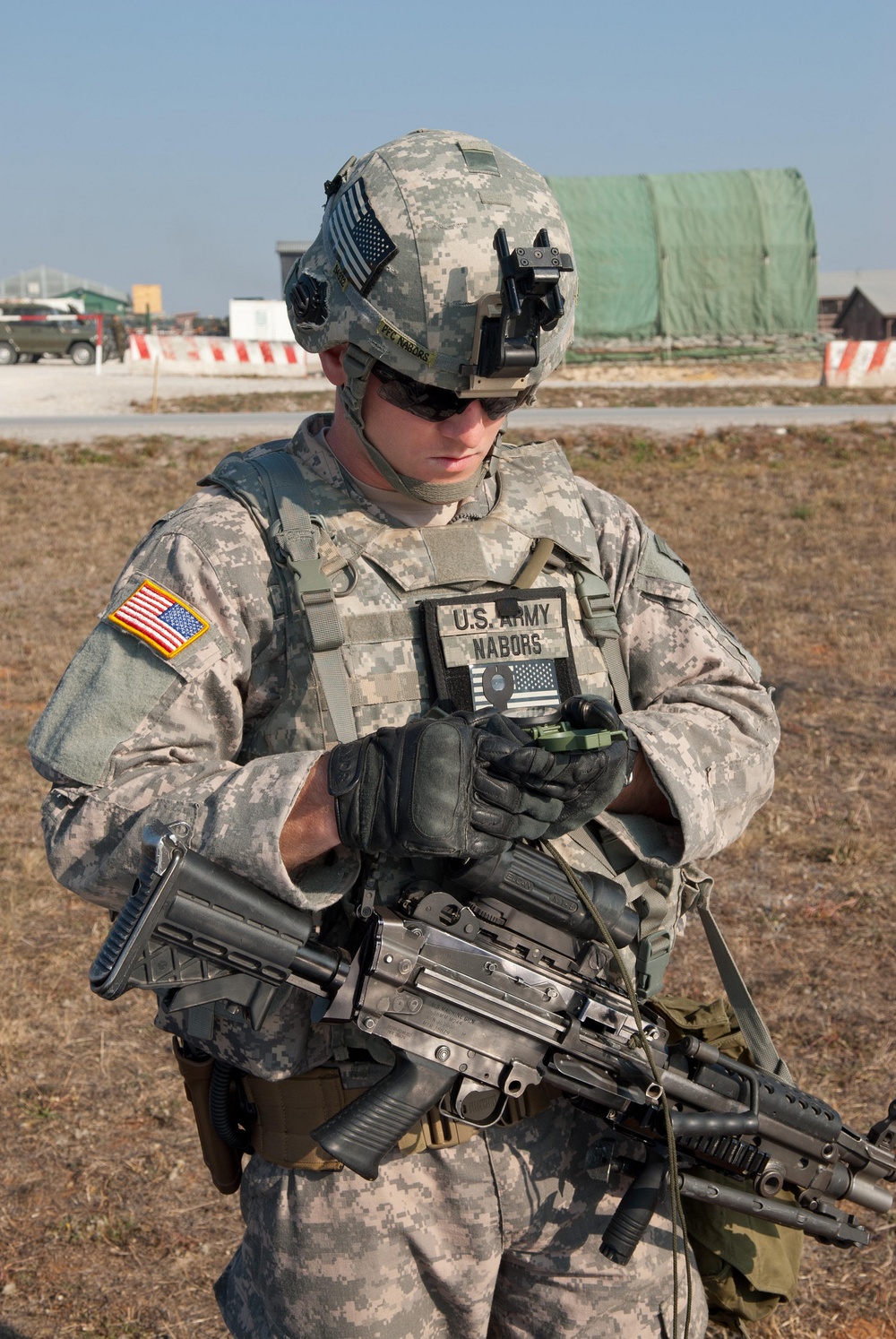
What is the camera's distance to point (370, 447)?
6.93ft

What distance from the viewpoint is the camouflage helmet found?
6.45 ft

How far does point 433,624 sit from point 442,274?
21.6 inches

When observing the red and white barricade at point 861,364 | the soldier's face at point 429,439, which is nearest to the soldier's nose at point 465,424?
the soldier's face at point 429,439

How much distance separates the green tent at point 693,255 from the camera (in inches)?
1153

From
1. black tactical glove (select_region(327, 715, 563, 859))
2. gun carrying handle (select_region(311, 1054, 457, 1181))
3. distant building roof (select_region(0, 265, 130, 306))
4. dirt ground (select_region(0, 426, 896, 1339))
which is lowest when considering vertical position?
distant building roof (select_region(0, 265, 130, 306))

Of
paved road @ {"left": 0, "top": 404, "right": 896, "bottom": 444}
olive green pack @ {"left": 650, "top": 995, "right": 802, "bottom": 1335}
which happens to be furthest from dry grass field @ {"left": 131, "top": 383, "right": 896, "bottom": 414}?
olive green pack @ {"left": 650, "top": 995, "right": 802, "bottom": 1335}

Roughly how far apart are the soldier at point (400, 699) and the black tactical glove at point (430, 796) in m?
0.01

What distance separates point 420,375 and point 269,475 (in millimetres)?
327

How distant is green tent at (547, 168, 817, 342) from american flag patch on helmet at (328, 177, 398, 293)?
27.9 m

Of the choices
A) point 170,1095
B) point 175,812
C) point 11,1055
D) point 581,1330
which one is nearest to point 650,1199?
point 581,1330

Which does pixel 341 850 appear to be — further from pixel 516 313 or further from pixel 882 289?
pixel 882 289

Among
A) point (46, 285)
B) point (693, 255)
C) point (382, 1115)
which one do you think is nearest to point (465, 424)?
point (382, 1115)

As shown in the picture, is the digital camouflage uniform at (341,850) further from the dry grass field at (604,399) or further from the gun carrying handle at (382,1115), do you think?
the dry grass field at (604,399)

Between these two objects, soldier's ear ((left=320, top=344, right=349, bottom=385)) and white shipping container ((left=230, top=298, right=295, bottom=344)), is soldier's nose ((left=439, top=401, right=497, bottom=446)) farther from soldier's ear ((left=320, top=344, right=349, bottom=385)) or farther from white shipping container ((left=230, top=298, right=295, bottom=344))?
white shipping container ((left=230, top=298, right=295, bottom=344))
